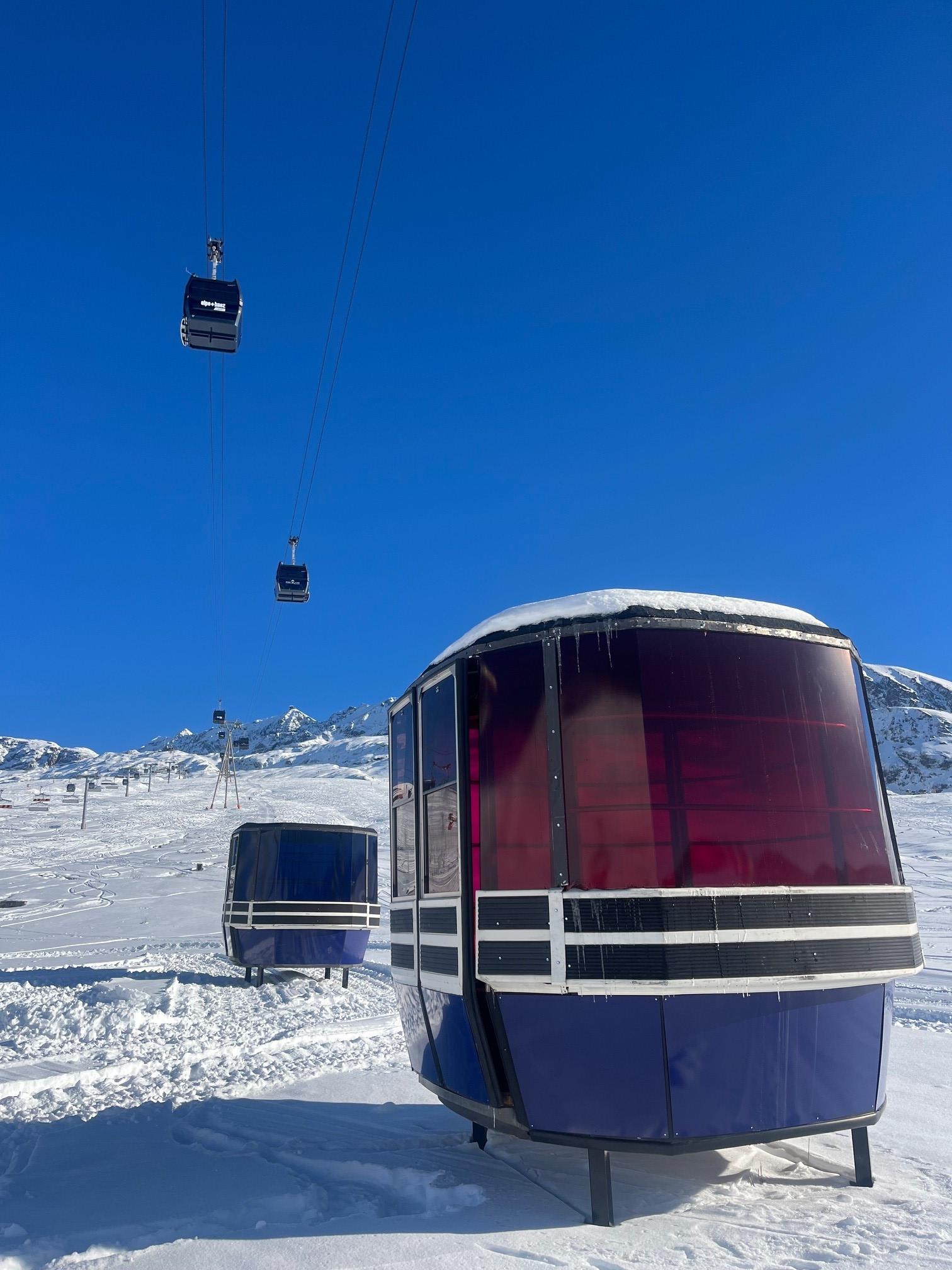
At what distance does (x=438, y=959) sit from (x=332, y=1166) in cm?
144

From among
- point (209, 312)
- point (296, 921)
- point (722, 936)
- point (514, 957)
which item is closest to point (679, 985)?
point (722, 936)

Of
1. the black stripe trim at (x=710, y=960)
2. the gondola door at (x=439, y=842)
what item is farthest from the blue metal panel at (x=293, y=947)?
the black stripe trim at (x=710, y=960)

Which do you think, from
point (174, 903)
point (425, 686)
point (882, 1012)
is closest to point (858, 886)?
point (882, 1012)

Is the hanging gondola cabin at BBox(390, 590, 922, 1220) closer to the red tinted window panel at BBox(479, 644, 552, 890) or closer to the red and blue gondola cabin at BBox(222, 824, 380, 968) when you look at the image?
the red tinted window panel at BBox(479, 644, 552, 890)

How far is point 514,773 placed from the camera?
179 inches

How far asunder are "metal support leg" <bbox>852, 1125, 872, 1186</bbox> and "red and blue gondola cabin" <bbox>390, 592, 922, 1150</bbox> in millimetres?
216

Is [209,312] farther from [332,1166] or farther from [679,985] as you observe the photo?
[679,985]

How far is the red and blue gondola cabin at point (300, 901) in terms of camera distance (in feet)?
42.6

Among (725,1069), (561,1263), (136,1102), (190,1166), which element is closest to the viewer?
(561,1263)

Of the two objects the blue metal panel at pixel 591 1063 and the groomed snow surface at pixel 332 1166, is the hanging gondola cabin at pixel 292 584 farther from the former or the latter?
the blue metal panel at pixel 591 1063

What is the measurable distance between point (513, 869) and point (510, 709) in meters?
0.86

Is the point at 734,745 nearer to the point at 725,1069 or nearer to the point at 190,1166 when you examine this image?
the point at 725,1069

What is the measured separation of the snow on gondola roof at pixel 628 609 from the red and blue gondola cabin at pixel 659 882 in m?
0.02

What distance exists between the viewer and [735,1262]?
3488 millimetres
